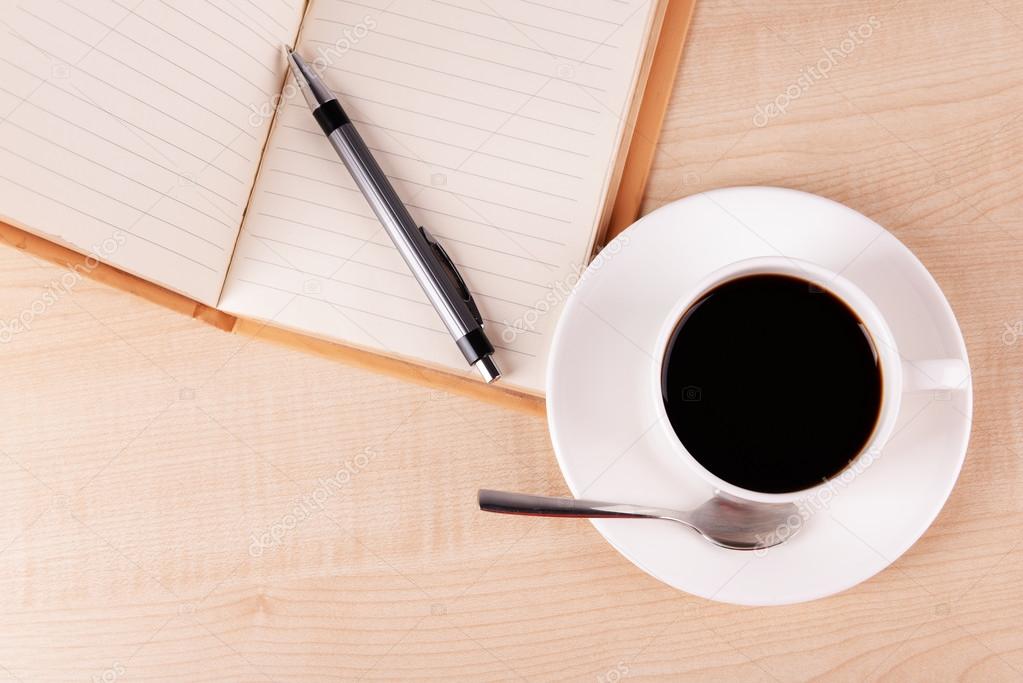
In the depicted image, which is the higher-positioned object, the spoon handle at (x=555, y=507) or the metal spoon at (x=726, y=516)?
the spoon handle at (x=555, y=507)

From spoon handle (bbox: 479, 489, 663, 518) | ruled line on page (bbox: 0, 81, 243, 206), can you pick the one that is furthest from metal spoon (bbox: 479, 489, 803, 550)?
ruled line on page (bbox: 0, 81, 243, 206)

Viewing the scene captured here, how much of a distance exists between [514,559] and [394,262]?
282 mm

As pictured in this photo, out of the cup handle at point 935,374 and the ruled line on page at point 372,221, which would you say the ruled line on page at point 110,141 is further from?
the cup handle at point 935,374

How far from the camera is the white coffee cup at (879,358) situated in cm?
52

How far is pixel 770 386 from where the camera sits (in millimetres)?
572

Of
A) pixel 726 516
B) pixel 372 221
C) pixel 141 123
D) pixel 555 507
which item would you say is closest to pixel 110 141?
pixel 141 123

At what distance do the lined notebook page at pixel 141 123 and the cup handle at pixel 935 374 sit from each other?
551mm

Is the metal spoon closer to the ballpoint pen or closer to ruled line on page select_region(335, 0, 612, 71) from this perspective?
the ballpoint pen

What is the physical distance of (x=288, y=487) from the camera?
682 mm

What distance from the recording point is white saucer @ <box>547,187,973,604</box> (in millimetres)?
584

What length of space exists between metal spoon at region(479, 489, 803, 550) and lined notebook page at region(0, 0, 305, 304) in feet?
1.03

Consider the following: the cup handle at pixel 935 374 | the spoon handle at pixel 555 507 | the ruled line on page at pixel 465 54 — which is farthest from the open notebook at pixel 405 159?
the cup handle at pixel 935 374

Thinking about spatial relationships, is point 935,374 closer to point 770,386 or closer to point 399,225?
point 770,386

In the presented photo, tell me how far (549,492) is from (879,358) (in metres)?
0.29
